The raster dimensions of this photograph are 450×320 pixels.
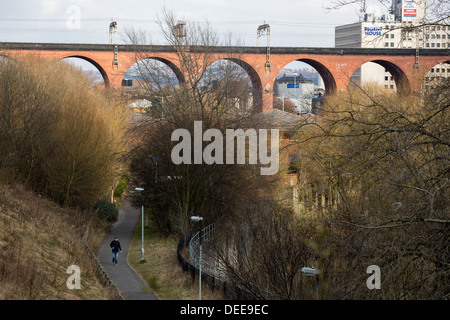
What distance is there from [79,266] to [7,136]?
34.2ft

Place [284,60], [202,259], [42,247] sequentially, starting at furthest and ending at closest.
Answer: [284,60] < [202,259] < [42,247]

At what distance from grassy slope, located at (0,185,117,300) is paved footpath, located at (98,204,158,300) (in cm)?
79


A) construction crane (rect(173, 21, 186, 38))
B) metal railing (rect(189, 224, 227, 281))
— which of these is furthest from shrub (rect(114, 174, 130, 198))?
metal railing (rect(189, 224, 227, 281))

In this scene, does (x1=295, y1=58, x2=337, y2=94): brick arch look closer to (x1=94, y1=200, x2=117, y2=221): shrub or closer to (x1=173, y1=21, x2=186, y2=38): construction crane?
(x1=173, y1=21, x2=186, y2=38): construction crane

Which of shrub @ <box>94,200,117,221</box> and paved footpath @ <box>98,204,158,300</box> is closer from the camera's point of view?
paved footpath @ <box>98,204,158,300</box>

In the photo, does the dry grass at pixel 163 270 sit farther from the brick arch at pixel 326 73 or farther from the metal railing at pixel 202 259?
the brick arch at pixel 326 73

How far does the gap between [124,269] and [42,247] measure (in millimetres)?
3538

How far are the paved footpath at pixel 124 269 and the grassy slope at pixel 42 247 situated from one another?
794 millimetres

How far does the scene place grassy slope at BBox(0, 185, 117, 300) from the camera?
13.1 m

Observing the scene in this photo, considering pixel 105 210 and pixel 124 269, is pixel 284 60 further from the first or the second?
pixel 124 269

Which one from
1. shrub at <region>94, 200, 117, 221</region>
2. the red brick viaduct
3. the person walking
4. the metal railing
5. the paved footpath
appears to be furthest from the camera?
the red brick viaduct

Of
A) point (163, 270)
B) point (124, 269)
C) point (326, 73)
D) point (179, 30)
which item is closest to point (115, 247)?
point (124, 269)

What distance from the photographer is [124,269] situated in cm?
2020
